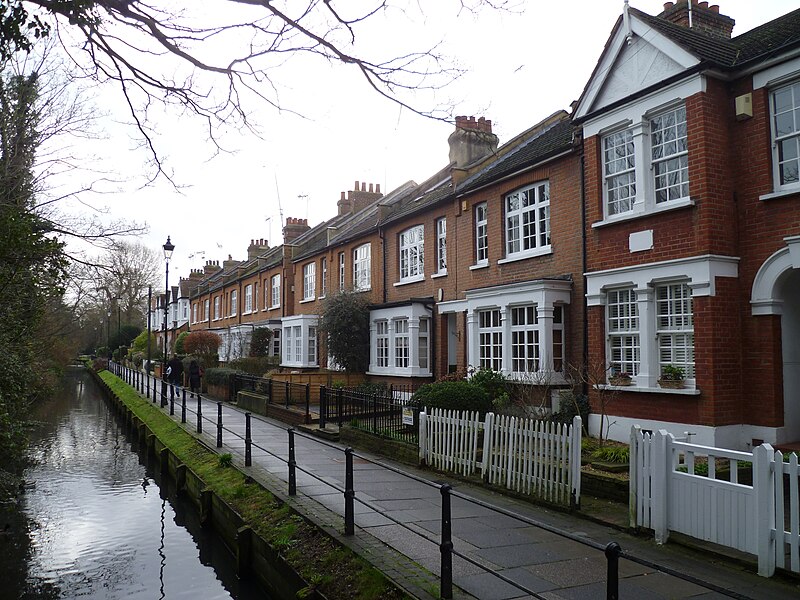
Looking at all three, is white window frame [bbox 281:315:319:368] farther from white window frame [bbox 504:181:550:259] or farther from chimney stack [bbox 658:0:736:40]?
chimney stack [bbox 658:0:736:40]

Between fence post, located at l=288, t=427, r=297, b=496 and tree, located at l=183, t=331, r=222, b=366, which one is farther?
tree, located at l=183, t=331, r=222, b=366

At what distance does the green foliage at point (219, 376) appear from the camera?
1017 inches

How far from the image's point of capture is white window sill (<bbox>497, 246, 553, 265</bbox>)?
14.8 m

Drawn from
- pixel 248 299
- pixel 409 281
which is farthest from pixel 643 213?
pixel 248 299

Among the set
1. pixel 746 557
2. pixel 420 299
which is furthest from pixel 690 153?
pixel 420 299

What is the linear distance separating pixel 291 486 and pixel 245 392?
1468cm

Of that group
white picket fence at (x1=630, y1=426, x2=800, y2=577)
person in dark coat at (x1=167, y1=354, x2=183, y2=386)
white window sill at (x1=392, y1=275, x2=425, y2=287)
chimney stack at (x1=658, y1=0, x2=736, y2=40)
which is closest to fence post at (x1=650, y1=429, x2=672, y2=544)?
white picket fence at (x1=630, y1=426, x2=800, y2=577)

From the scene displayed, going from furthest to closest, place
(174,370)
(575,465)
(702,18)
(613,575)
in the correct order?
1. (174,370)
2. (702,18)
3. (575,465)
4. (613,575)

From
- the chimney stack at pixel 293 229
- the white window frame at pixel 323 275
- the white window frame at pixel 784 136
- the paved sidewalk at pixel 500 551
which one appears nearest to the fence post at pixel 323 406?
the paved sidewalk at pixel 500 551

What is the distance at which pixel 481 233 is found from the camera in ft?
58.0

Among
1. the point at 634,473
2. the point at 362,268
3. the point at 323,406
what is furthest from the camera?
the point at 362,268

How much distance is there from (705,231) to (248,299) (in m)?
34.6

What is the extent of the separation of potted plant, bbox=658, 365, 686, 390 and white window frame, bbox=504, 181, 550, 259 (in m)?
4.58

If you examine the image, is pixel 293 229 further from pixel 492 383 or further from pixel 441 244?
pixel 492 383
